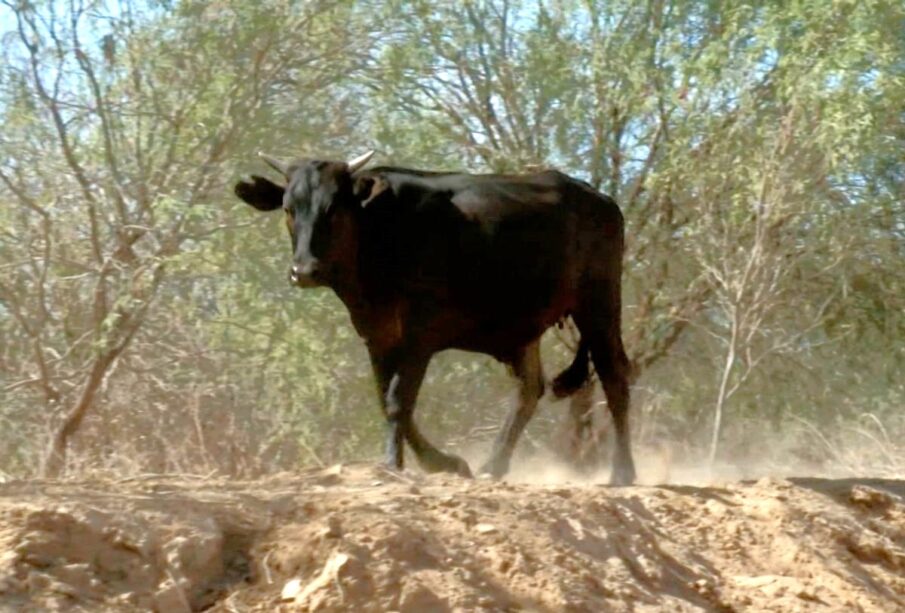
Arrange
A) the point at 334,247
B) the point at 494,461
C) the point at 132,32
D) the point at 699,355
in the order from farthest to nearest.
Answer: the point at 699,355
the point at 132,32
the point at 494,461
the point at 334,247

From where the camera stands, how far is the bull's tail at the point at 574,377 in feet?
33.4

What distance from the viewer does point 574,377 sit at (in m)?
10.2

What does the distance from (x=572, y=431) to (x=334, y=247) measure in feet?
17.9

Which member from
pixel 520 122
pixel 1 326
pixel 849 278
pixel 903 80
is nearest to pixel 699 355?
pixel 849 278

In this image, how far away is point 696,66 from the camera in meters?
12.3

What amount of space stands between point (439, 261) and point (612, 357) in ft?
5.37

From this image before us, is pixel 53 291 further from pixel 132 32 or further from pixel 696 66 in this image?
pixel 696 66

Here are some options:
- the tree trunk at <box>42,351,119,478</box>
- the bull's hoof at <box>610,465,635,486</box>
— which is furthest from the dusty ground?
the tree trunk at <box>42,351,119,478</box>

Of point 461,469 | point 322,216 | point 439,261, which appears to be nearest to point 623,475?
point 461,469

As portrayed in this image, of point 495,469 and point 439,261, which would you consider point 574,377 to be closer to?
point 495,469

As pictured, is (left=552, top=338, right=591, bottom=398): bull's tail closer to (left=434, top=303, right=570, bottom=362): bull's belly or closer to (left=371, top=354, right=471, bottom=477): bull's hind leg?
(left=434, top=303, right=570, bottom=362): bull's belly

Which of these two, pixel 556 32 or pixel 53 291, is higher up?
pixel 556 32

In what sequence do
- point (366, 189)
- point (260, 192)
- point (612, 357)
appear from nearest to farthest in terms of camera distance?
point (366, 189) < point (260, 192) < point (612, 357)

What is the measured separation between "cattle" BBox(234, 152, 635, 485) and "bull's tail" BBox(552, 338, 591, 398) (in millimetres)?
351
